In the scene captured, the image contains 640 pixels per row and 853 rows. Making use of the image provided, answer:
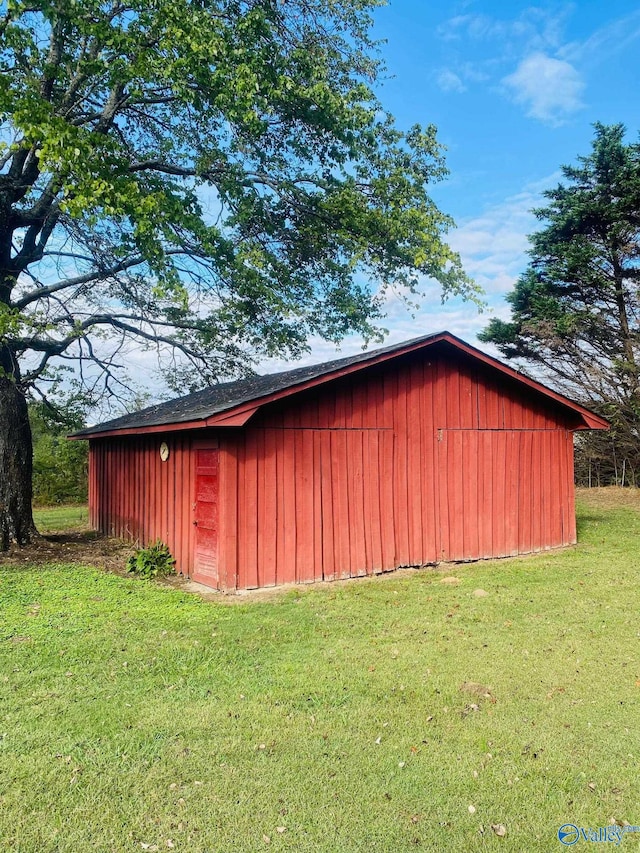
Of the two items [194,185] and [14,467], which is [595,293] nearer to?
[194,185]

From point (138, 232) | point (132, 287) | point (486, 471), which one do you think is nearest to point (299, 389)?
point (138, 232)

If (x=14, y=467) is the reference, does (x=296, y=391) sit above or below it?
above

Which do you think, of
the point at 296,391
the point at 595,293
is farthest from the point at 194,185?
the point at 595,293

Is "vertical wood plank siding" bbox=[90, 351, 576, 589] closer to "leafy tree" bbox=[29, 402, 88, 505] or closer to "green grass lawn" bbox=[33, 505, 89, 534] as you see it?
"green grass lawn" bbox=[33, 505, 89, 534]

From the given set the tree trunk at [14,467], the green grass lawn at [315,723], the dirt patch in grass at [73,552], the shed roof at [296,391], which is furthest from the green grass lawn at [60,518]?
the green grass lawn at [315,723]

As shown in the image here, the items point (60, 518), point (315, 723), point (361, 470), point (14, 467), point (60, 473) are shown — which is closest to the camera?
point (315, 723)

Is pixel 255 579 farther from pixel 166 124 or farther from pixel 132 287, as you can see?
pixel 166 124

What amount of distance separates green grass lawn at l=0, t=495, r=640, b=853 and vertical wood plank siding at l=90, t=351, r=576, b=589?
4.10 ft

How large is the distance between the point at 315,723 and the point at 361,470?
4.89m

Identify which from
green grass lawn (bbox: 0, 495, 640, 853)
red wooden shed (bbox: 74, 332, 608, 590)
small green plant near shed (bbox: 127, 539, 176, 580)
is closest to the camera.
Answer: green grass lawn (bbox: 0, 495, 640, 853)

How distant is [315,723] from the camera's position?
366cm

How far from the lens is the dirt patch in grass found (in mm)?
8805

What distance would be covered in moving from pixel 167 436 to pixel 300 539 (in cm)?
294

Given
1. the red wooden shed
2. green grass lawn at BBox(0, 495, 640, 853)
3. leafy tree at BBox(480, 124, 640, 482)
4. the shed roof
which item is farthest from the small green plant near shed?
leafy tree at BBox(480, 124, 640, 482)
